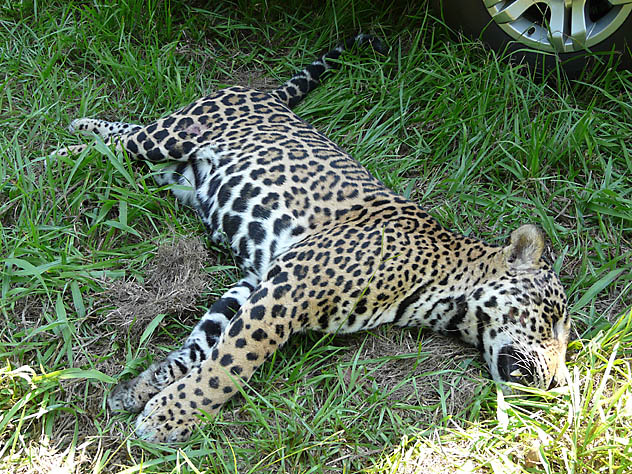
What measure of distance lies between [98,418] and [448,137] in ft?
12.1

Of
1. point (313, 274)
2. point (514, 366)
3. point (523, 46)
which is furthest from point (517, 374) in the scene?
point (523, 46)

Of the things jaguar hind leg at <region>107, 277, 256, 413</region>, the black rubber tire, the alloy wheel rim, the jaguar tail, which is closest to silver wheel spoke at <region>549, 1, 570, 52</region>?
the alloy wheel rim

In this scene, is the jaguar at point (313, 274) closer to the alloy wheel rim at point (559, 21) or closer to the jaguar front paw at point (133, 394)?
the jaguar front paw at point (133, 394)

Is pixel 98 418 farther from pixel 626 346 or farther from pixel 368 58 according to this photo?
pixel 368 58

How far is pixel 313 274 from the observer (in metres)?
4.48

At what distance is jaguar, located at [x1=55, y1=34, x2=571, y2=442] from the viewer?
4.28 metres

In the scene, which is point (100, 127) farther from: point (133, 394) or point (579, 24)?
point (579, 24)

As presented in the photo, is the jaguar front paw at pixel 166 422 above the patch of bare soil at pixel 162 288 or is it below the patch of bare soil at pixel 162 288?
below

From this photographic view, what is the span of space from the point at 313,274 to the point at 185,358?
40.4 inches

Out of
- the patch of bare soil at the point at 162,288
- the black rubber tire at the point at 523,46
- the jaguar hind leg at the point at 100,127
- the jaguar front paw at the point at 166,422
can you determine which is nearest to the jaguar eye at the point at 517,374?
the jaguar front paw at the point at 166,422

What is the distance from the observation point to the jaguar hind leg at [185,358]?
4230 mm

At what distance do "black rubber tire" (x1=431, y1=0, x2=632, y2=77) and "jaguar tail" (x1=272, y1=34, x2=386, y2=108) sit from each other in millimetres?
722

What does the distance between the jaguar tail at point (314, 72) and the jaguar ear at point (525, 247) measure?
2509 millimetres

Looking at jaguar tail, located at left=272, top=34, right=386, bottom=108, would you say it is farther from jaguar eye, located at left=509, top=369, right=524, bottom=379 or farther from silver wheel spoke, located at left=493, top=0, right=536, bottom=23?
jaguar eye, located at left=509, top=369, right=524, bottom=379
